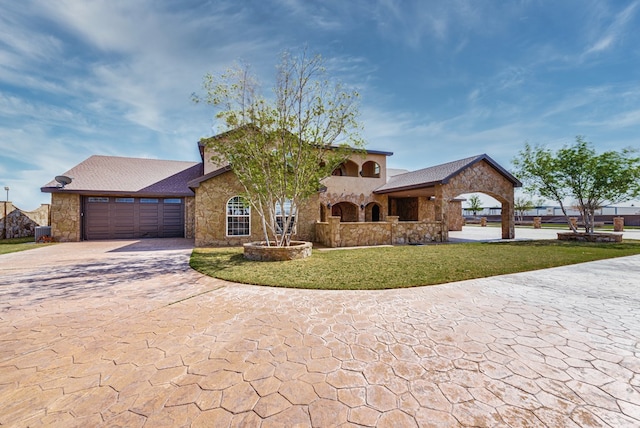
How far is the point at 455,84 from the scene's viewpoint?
551 inches

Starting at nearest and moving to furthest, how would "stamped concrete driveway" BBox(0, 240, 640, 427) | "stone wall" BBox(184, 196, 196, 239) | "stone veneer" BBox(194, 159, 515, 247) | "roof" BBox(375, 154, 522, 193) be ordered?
"stamped concrete driveway" BBox(0, 240, 640, 427) → "stone veneer" BBox(194, 159, 515, 247) → "roof" BBox(375, 154, 522, 193) → "stone wall" BBox(184, 196, 196, 239)

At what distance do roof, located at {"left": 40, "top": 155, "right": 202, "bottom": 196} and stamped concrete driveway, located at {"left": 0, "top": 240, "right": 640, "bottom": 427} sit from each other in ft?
40.2

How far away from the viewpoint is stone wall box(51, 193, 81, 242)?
49.2ft

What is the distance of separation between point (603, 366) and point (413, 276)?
13.0 feet

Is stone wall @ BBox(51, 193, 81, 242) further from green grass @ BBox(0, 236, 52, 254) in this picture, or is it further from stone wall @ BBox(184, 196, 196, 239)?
stone wall @ BBox(184, 196, 196, 239)

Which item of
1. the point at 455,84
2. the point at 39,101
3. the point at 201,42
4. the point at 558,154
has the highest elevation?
the point at 455,84

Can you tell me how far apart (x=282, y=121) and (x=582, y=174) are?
1837 cm

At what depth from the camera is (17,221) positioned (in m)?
17.4

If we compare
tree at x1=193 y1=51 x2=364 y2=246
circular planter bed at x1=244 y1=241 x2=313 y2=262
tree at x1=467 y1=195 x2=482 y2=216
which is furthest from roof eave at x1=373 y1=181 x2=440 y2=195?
tree at x1=467 y1=195 x2=482 y2=216

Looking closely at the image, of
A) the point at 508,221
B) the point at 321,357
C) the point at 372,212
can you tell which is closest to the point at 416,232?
the point at 508,221

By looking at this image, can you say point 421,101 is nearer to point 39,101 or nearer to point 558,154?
point 558,154

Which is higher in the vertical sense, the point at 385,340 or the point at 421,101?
the point at 421,101

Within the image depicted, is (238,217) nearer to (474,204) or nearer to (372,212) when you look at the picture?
(372,212)

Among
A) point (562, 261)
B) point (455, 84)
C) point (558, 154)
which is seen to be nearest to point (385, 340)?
point (562, 261)
